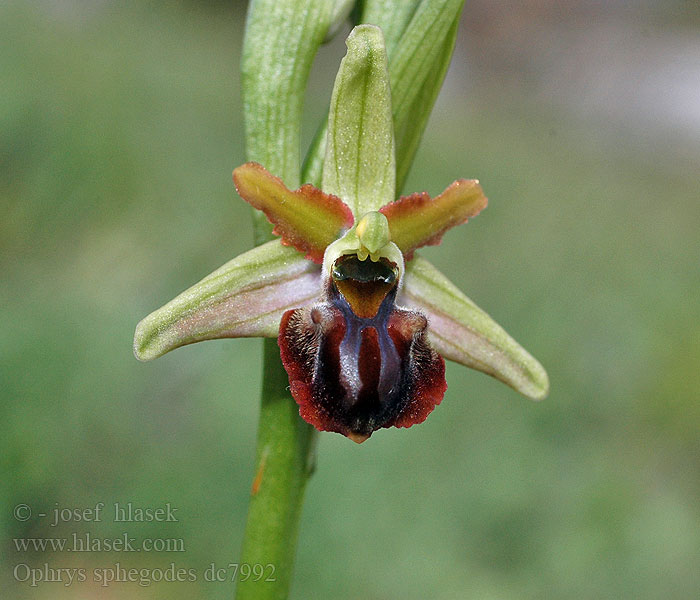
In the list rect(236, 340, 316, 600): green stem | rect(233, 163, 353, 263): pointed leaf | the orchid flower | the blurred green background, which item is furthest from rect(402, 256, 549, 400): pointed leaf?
the blurred green background

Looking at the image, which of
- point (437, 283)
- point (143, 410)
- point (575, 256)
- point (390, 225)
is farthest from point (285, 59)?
point (575, 256)

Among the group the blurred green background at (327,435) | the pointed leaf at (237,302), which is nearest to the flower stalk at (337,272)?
the pointed leaf at (237,302)

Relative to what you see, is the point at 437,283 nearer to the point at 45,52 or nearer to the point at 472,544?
the point at 472,544

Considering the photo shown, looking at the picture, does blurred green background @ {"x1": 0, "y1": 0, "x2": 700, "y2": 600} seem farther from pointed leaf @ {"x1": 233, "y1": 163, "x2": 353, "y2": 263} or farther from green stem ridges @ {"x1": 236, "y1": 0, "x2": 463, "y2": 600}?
pointed leaf @ {"x1": 233, "y1": 163, "x2": 353, "y2": 263}

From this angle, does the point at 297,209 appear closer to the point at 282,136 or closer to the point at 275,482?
the point at 282,136

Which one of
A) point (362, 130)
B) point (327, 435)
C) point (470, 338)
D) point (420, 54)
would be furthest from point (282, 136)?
point (327, 435)

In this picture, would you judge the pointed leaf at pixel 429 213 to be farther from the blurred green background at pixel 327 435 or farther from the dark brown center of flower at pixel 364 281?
the blurred green background at pixel 327 435

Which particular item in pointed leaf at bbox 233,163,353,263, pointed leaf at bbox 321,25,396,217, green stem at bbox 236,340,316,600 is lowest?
green stem at bbox 236,340,316,600
